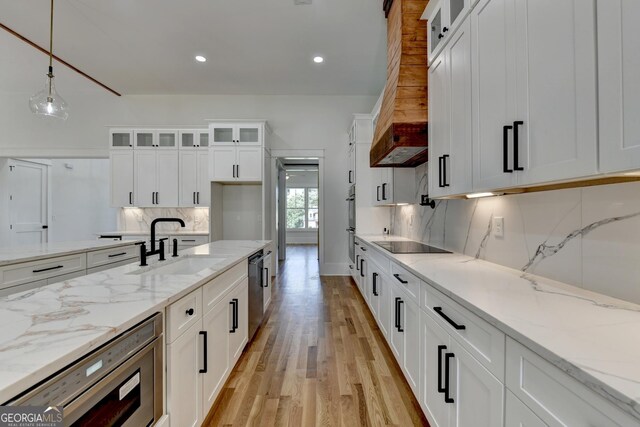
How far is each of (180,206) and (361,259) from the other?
3.36 metres

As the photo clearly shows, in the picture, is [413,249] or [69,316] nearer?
[69,316]

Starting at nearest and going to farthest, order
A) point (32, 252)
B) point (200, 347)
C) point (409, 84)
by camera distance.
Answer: point (200, 347)
point (409, 84)
point (32, 252)

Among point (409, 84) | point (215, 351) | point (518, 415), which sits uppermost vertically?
point (409, 84)

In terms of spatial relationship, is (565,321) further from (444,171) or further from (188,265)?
(188,265)

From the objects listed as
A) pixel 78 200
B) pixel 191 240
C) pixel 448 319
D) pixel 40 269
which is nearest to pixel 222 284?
pixel 448 319

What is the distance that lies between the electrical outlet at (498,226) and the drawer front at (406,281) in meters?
0.60

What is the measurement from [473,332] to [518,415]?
0.91ft

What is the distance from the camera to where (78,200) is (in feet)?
22.3

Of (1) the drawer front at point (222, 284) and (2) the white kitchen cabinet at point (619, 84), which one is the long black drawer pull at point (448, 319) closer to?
(2) the white kitchen cabinet at point (619, 84)

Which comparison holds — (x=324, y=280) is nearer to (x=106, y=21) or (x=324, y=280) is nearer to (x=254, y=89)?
(x=254, y=89)

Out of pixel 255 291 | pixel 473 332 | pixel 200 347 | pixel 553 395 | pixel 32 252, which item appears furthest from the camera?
pixel 255 291

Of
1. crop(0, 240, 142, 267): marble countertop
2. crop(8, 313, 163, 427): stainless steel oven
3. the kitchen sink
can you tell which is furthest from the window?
crop(8, 313, 163, 427): stainless steel oven

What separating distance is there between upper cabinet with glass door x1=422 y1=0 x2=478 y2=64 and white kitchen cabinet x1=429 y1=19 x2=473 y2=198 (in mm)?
61

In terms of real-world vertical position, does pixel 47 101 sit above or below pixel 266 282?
above
